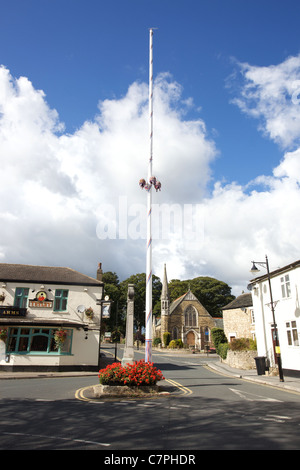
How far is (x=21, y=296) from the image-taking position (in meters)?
23.5

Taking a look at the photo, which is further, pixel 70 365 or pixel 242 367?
pixel 242 367

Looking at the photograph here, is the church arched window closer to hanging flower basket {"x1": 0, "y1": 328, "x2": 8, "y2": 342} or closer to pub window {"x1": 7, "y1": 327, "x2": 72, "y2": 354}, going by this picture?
pub window {"x1": 7, "y1": 327, "x2": 72, "y2": 354}

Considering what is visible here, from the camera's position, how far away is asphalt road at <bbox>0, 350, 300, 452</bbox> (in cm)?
598

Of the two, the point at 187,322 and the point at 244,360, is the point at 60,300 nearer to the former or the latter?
the point at 244,360

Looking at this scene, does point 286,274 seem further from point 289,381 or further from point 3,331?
point 3,331

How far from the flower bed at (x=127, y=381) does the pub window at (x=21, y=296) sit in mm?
13092

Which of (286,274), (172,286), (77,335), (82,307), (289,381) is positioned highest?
(172,286)

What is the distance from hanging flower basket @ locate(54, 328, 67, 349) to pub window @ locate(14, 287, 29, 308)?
3.46 metres

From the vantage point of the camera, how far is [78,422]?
25.4ft

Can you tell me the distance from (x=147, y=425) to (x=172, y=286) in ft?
250

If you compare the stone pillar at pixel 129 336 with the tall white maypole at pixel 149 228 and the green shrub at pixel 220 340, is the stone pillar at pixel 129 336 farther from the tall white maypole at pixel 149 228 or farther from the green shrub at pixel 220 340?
the green shrub at pixel 220 340

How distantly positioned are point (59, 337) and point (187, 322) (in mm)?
44761
